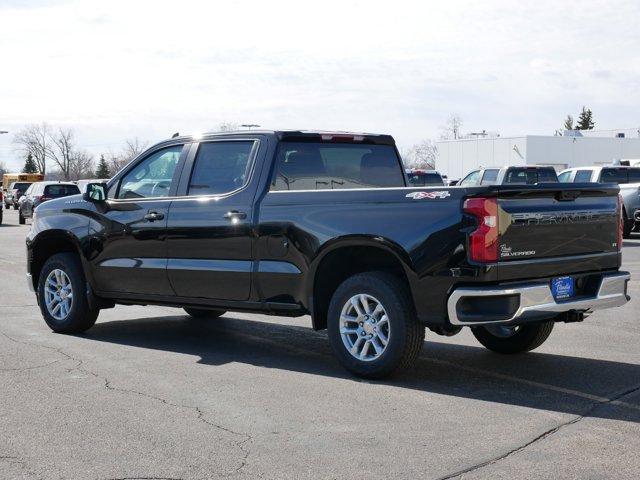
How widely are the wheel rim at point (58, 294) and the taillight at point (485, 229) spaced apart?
4572 mm

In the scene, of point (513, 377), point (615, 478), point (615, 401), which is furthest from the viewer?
point (513, 377)

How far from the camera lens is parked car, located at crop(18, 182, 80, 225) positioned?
115ft

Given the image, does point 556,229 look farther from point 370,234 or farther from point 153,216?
point 153,216

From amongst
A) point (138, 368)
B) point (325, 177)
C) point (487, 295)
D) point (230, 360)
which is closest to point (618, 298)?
point (487, 295)

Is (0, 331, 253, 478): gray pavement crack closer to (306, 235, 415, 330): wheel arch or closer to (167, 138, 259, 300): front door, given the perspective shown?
(167, 138, 259, 300): front door

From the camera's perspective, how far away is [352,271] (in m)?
7.80

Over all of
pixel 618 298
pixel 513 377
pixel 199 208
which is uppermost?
pixel 199 208

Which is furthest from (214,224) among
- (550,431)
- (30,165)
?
(30,165)

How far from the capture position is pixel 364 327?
732 centimetres

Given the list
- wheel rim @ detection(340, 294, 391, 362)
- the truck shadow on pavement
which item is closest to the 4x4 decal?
wheel rim @ detection(340, 294, 391, 362)

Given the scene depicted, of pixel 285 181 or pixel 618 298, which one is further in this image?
pixel 285 181

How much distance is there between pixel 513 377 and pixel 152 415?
286cm

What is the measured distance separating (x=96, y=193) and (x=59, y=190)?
2753 cm

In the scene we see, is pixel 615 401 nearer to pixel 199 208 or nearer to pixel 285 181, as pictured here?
pixel 285 181
